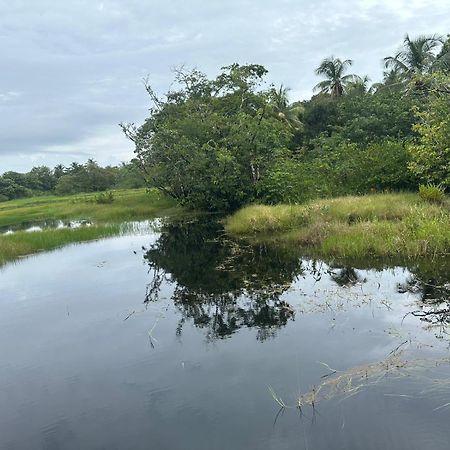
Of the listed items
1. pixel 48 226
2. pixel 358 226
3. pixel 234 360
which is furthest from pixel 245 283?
pixel 48 226

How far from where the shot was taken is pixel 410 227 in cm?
1441

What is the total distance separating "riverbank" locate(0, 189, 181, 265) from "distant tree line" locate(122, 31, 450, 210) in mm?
2966

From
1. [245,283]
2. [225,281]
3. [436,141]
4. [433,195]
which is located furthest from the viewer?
[436,141]

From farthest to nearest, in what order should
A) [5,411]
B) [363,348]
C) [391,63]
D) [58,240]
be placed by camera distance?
1. [391,63]
2. [58,240]
3. [363,348]
4. [5,411]

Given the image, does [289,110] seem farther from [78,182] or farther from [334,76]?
[78,182]

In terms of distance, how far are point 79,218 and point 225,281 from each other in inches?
1077

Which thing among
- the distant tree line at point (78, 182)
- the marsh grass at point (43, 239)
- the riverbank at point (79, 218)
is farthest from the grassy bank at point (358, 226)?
the distant tree line at point (78, 182)

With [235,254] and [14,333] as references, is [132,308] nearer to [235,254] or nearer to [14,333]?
[14,333]

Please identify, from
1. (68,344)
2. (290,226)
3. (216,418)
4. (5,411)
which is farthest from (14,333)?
(290,226)

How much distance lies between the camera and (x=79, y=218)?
124ft

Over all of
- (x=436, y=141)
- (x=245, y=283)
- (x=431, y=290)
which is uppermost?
(x=436, y=141)

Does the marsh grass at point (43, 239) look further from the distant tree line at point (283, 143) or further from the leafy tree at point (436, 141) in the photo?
the leafy tree at point (436, 141)

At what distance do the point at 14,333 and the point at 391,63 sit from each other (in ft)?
141

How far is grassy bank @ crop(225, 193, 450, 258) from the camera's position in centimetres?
1368
